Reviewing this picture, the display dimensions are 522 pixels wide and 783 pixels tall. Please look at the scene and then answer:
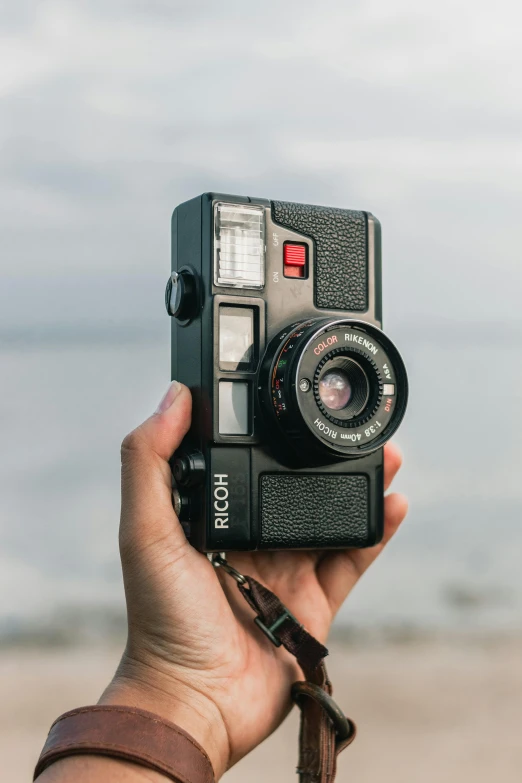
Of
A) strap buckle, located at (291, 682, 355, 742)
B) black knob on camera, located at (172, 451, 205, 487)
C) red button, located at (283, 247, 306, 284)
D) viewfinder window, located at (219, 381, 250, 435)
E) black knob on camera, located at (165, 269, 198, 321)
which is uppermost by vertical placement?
red button, located at (283, 247, 306, 284)

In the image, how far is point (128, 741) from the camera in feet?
3.70

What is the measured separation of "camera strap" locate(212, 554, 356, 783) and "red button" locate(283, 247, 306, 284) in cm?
45

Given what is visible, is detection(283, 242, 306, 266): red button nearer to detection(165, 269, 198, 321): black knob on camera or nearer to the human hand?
detection(165, 269, 198, 321): black knob on camera

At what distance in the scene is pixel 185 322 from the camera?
4.55ft

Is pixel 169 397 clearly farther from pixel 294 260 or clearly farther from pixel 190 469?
pixel 294 260

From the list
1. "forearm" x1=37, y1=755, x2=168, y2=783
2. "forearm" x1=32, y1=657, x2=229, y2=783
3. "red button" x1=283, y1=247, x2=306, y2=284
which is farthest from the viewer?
"red button" x1=283, y1=247, x2=306, y2=284

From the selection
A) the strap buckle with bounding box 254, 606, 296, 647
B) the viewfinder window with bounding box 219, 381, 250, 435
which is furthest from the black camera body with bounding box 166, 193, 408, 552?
the strap buckle with bounding box 254, 606, 296, 647

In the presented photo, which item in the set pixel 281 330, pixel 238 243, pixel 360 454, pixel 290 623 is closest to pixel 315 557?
pixel 290 623

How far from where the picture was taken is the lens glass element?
135cm

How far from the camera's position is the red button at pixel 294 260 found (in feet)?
4.58

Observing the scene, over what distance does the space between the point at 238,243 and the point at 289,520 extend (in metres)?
0.42

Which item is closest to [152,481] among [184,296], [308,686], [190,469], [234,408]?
[190,469]

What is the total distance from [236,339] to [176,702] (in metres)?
0.53

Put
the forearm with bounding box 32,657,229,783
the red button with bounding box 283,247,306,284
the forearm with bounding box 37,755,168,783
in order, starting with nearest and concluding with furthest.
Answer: the forearm with bounding box 37,755,168,783 → the forearm with bounding box 32,657,229,783 → the red button with bounding box 283,247,306,284
